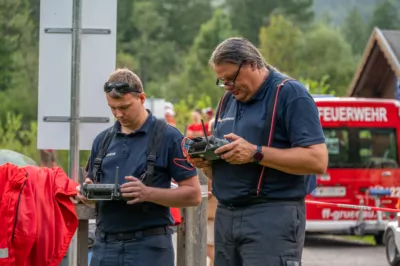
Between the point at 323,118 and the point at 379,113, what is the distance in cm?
109

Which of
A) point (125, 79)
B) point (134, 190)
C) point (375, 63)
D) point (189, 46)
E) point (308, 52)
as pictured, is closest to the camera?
point (134, 190)

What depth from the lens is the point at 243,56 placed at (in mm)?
5039

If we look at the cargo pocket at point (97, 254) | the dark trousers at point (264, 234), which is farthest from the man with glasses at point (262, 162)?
the cargo pocket at point (97, 254)

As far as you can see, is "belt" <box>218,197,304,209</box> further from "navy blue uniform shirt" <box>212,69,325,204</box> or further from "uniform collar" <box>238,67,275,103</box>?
"uniform collar" <box>238,67,275,103</box>

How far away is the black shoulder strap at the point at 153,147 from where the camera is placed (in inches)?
214

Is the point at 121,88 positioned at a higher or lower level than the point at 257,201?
higher

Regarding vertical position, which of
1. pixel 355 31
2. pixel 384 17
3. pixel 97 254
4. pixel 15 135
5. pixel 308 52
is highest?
pixel 384 17

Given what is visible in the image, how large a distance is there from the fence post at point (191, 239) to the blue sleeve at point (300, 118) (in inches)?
82.1

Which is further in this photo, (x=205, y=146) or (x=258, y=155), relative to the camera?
(x=205, y=146)

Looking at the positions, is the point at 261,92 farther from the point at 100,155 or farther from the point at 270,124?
the point at 100,155

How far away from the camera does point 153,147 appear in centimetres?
549

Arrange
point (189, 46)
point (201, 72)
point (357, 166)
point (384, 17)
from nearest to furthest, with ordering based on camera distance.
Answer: point (357, 166) < point (201, 72) < point (189, 46) < point (384, 17)

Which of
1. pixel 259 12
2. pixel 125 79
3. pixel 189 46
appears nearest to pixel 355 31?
pixel 259 12

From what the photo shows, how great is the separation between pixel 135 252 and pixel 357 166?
1247 cm
